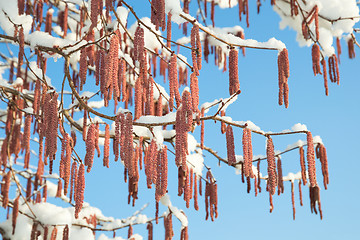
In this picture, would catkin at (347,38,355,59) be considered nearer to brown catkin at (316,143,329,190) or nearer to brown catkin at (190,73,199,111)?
brown catkin at (316,143,329,190)

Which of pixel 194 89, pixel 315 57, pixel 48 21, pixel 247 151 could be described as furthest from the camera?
pixel 48 21

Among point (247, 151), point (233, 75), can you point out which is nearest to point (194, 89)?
point (233, 75)

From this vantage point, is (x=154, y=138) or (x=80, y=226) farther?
(x=80, y=226)

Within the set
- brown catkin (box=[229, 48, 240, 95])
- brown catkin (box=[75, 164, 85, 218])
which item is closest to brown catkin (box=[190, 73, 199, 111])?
brown catkin (box=[229, 48, 240, 95])

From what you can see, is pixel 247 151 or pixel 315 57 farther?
pixel 315 57

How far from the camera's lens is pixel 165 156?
83.7 inches

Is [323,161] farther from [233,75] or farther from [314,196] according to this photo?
[233,75]

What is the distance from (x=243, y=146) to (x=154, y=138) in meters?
0.47

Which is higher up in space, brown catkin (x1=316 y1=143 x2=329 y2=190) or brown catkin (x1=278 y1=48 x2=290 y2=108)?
brown catkin (x1=278 y1=48 x2=290 y2=108)

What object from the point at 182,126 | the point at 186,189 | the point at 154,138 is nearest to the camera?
the point at 182,126

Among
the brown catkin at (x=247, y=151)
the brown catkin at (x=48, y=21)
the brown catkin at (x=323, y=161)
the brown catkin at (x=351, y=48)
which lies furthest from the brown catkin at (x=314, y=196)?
the brown catkin at (x=48, y=21)

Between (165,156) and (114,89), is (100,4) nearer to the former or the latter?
(114,89)

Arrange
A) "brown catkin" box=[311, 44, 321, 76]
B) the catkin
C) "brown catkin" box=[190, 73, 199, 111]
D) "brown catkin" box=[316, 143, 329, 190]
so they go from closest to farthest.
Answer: "brown catkin" box=[190, 73, 199, 111]
"brown catkin" box=[316, 143, 329, 190]
"brown catkin" box=[311, 44, 321, 76]
the catkin

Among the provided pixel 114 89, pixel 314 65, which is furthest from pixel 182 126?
pixel 314 65
